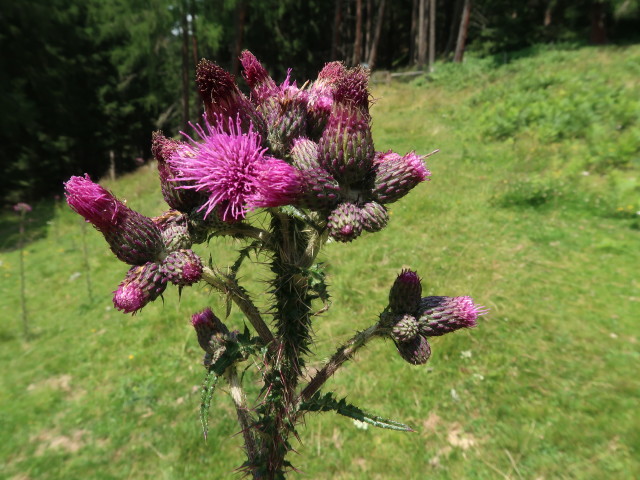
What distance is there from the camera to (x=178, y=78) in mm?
27734

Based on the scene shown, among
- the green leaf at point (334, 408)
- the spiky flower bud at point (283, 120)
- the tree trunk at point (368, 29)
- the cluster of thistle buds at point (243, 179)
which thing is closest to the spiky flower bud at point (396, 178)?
the cluster of thistle buds at point (243, 179)

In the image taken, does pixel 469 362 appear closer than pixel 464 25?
Yes

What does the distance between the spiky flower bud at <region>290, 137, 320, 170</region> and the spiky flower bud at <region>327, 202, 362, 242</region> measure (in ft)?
0.54

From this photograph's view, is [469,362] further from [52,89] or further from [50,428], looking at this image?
[52,89]

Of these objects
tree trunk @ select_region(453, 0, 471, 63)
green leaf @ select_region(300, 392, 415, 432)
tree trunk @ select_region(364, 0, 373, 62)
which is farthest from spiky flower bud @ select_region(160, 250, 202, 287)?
tree trunk @ select_region(364, 0, 373, 62)

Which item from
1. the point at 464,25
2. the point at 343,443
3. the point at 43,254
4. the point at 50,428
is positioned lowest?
the point at 43,254

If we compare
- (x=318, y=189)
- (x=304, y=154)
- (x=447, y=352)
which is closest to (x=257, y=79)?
(x=304, y=154)

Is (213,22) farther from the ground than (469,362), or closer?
farther from the ground

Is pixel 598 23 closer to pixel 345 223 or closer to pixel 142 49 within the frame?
pixel 142 49

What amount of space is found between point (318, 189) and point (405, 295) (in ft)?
2.02

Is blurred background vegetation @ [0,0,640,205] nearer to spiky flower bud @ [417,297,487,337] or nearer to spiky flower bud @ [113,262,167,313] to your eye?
spiky flower bud @ [417,297,487,337]

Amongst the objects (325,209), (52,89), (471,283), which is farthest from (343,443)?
(52,89)

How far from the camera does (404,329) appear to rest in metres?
1.50

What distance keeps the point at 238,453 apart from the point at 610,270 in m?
4.96
